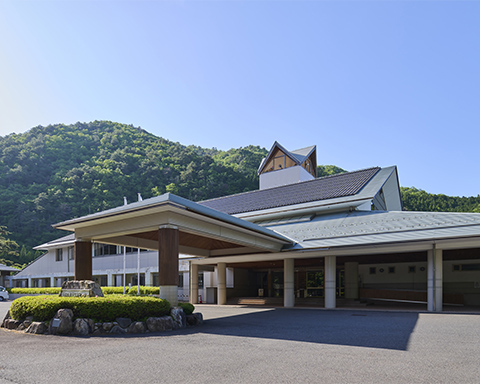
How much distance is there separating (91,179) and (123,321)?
53732 millimetres

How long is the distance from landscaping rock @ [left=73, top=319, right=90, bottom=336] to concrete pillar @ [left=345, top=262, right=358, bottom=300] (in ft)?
56.2

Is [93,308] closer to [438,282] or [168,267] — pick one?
[168,267]

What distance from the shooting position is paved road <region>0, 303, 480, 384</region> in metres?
6.49

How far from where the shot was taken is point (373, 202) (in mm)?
25484

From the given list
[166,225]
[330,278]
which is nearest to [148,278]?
[330,278]

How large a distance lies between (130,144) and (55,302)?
67.9 metres

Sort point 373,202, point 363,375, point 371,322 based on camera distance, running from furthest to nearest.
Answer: point 373,202 < point 371,322 < point 363,375

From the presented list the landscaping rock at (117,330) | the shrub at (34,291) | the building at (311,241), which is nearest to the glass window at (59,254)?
the shrub at (34,291)

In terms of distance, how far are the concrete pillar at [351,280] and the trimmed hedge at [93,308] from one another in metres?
15.2

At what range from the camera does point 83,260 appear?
16609 millimetres

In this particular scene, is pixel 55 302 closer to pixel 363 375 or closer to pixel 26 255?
pixel 363 375

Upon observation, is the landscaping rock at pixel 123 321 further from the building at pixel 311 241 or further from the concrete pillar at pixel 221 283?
the concrete pillar at pixel 221 283

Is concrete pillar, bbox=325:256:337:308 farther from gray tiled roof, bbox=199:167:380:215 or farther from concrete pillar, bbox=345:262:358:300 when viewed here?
gray tiled roof, bbox=199:167:380:215

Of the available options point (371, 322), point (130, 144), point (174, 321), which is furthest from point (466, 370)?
point (130, 144)
